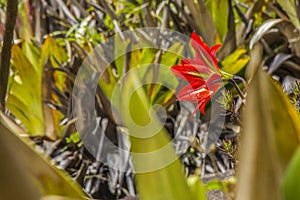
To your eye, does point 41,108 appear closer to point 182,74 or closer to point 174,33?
point 174,33

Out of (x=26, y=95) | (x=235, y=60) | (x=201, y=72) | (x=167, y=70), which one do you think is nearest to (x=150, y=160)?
(x=201, y=72)

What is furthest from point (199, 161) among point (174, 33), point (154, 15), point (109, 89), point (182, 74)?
point (182, 74)

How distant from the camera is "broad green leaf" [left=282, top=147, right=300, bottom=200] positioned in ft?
Result: 0.82

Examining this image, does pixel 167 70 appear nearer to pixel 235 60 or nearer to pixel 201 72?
pixel 235 60

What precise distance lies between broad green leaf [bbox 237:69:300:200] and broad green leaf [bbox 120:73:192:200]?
0.17ft

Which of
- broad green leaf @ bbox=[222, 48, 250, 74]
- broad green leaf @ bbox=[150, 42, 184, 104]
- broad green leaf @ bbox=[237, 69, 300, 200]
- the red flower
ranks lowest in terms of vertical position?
broad green leaf @ bbox=[222, 48, 250, 74]

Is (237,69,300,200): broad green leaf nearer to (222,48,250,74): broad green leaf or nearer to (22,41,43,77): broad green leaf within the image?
(222,48,250,74): broad green leaf

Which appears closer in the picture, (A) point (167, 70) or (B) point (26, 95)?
(A) point (167, 70)

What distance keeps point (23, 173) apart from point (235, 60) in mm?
1733

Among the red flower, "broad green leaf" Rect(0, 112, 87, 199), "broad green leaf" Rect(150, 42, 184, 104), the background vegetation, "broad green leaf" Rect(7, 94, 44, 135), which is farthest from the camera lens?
"broad green leaf" Rect(7, 94, 44, 135)

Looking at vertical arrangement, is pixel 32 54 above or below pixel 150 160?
below

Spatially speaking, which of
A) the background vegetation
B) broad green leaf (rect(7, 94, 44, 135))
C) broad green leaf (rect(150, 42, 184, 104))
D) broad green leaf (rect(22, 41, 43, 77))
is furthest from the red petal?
broad green leaf (rect(22, 41, 43, 77))

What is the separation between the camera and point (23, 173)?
9.6 inches

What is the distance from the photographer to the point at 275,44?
215 centimetres
